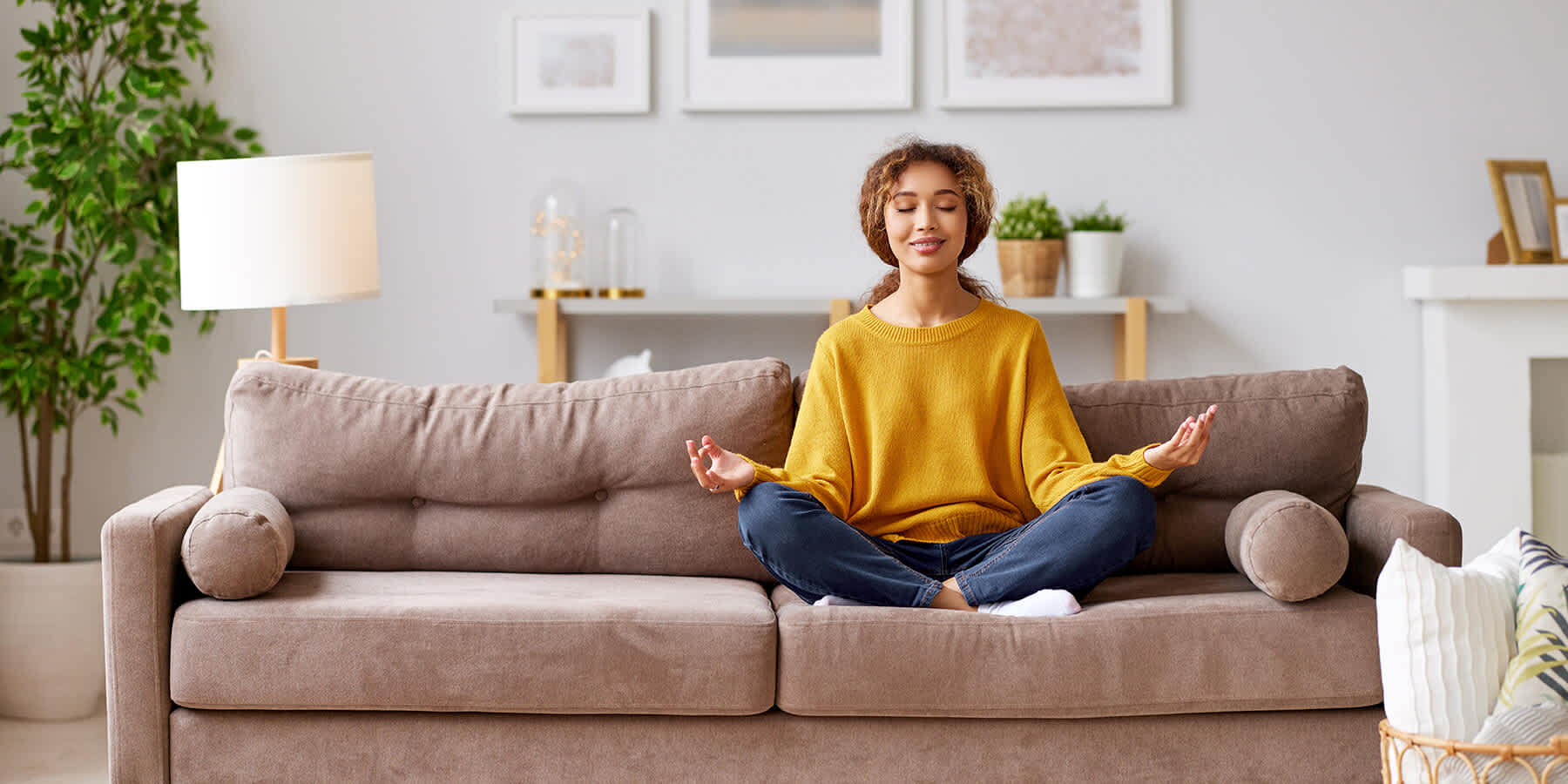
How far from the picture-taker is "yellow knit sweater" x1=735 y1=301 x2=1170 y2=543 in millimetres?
2041

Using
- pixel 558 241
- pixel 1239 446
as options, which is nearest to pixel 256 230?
pixel 558 241

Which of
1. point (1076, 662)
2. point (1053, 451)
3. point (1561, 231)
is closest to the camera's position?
point (1076, 662)

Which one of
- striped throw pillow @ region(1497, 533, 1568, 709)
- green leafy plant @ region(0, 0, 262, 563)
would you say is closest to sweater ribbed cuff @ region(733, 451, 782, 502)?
striped throw pillow @ region(1497, 533, 1568, 709)

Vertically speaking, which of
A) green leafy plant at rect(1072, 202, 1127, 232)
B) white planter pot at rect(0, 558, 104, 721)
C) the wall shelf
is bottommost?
white planter pot at rect(0, 558, 104, 721)

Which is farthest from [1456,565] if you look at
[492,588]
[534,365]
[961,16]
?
[534,365]

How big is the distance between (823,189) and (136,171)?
1.67 metres

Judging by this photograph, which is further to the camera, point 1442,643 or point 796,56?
point 796,56

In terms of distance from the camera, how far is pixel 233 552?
184 centimetres

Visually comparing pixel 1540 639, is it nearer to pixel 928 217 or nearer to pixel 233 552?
pixel 928 217

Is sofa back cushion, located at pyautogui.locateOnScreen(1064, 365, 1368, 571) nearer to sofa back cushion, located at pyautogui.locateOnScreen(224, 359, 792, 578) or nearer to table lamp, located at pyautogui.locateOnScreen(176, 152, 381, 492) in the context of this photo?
sofa back cushion, located at pyautogui.locateOnScreen(224, 359, 792, 578)

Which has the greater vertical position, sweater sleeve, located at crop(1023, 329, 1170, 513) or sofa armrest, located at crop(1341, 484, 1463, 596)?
sweater sleeve, located at crop(1023, 329, 1170, 513)

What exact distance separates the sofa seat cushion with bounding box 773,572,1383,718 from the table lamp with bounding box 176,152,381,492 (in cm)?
111

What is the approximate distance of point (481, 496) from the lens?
2.17 m

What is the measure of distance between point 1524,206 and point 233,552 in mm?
2967
